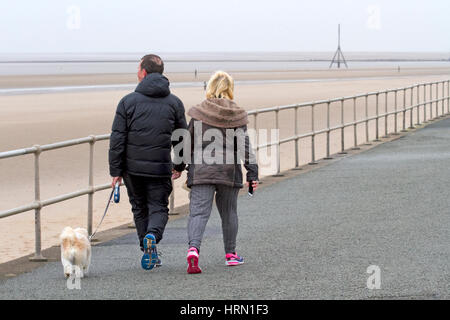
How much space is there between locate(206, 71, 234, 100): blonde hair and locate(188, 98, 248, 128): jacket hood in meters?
0.04

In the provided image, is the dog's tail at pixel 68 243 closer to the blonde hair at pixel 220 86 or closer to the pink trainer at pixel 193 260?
the pink trainer at pixel 193 260

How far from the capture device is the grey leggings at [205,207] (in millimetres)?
7559

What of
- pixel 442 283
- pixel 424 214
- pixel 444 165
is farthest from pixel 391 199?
pixel 442 283

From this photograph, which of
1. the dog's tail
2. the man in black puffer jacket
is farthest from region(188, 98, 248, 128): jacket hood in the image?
the dog's tail

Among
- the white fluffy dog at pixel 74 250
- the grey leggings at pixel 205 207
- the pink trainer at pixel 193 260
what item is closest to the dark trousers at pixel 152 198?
the grey leggings at pixel 205 207

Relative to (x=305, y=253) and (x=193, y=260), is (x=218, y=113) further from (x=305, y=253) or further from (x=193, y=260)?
(x=305, y=253)

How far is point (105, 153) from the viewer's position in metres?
22.0

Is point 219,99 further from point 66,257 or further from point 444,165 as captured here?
point 444,165

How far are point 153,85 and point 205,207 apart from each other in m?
0.97

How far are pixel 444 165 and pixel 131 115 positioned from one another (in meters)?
8.70

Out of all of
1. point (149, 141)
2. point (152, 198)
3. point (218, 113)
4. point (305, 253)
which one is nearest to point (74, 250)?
point (152, 198)

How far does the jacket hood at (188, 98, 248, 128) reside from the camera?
7.40 m

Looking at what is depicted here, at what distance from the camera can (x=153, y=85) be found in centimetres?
750

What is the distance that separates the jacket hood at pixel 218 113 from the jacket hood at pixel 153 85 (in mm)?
288
